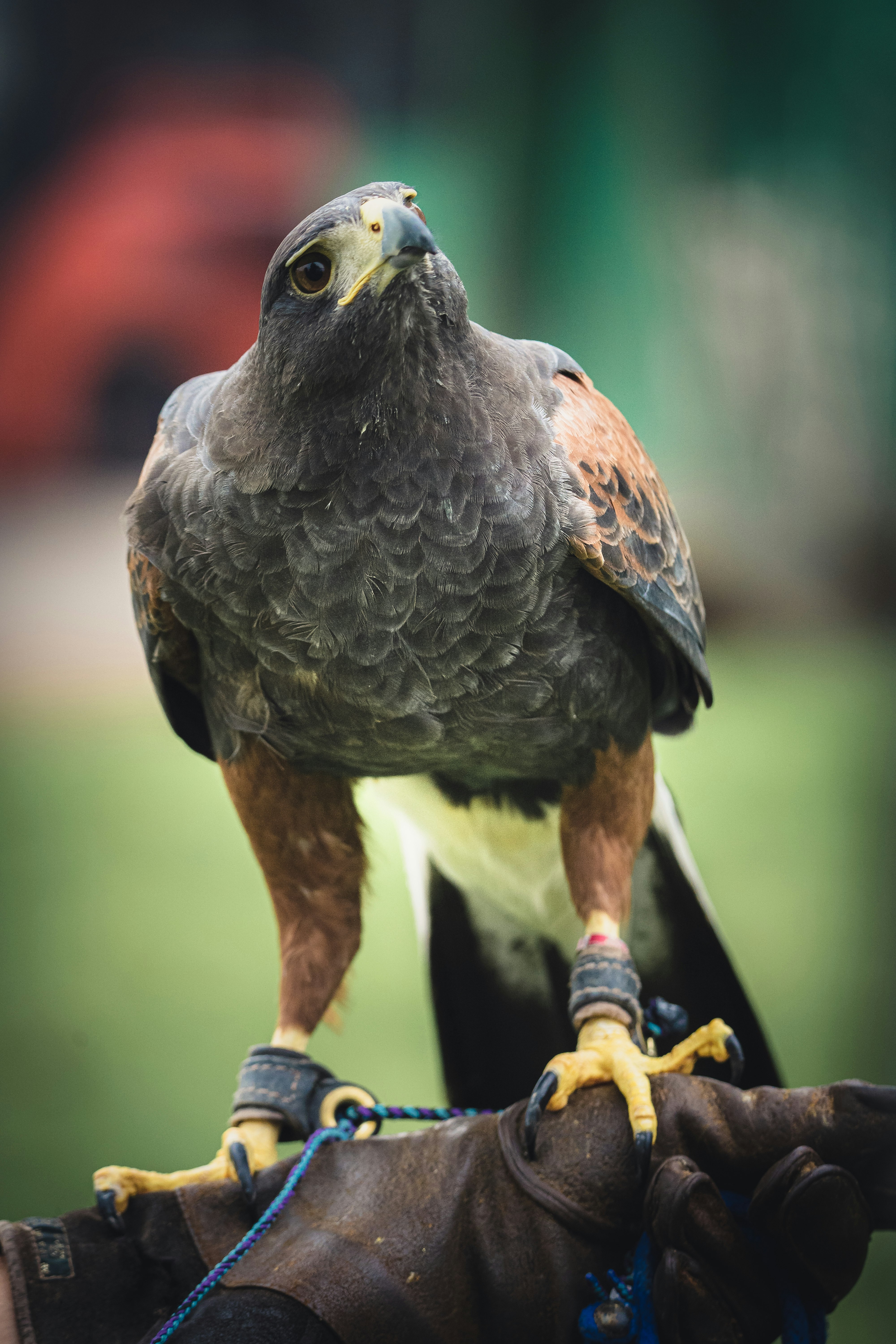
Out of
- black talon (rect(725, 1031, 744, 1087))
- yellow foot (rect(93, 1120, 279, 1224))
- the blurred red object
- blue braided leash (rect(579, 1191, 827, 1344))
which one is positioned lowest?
blue braided leash (rect(579, 1191, 827, 1344))

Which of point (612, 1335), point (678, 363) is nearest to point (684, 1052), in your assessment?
point (612, 1335)

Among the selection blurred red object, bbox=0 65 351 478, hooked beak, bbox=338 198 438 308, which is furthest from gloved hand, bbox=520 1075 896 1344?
blurred red object, bbox=0 65 351 478

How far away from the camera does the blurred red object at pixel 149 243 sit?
5.33 ft

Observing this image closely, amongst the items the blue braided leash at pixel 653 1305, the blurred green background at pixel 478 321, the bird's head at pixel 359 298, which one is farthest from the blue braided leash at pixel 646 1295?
the bird's head at pixel 359 298

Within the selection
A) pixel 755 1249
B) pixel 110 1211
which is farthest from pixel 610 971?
pixel 110 1211

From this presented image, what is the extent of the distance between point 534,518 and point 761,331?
0.74m

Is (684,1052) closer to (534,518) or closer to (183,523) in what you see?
(534,518)

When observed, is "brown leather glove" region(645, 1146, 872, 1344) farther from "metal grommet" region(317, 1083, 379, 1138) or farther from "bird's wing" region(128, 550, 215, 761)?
"bird's wing" region(128, 550, 215, 761)

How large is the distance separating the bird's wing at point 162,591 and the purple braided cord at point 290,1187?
0.61m

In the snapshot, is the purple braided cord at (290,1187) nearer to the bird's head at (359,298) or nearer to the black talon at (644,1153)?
the black talon at (644,1153)

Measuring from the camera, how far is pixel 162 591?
133 centimetres

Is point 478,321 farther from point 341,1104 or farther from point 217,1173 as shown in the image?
point 217,1173

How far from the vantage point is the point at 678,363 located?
1.82 metres

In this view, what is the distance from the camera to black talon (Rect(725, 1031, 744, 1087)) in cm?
136
